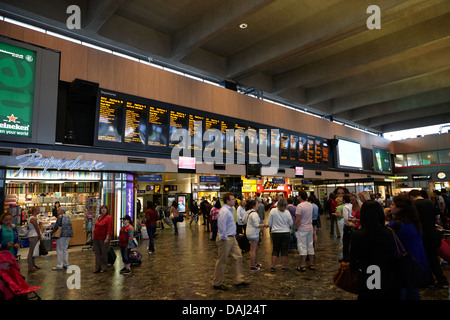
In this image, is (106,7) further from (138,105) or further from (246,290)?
(246,290)

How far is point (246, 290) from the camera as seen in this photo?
15.9 feet

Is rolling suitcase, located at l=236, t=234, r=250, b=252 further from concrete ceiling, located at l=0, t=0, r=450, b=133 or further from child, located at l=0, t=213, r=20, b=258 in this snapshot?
concrete ceiling, located at l=0, t=0, r=450, b=133

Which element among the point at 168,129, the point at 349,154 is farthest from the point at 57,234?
the point at 349,154

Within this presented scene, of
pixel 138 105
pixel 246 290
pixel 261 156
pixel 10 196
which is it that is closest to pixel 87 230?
pixel 10 196

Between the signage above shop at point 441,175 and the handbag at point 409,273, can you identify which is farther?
the signage above shop at point 441,175

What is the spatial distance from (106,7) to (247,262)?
8.61m

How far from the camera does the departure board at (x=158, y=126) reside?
1015cm

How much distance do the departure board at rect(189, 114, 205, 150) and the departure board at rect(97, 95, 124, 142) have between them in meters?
2.78

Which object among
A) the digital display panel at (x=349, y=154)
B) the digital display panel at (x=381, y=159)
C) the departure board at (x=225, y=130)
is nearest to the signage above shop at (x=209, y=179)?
the departure board at (x=225, y=130)

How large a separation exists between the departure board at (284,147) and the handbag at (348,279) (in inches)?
486

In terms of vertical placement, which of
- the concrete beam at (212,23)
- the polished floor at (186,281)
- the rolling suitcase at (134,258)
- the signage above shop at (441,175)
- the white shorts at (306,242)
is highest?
the concrete beam at (212,23)

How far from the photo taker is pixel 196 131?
1144 cm

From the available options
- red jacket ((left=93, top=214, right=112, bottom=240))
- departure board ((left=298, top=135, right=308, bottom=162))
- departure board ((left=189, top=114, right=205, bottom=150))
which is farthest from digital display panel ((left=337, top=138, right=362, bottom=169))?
red jacket ((left=93, top=214, right=112, bottom=240))

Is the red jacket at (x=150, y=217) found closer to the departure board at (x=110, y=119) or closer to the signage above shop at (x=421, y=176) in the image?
→ the departure board at (x=110, y=119)
